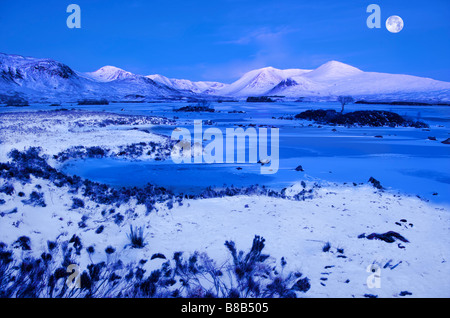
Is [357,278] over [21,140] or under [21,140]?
under

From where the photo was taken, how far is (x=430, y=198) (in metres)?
7.69

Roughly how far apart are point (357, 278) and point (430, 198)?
204 inches

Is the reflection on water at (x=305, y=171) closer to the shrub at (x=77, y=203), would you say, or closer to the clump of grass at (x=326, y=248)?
the shrub at (x=77, y=203)

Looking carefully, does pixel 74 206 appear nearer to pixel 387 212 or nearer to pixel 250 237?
pixel 250 237

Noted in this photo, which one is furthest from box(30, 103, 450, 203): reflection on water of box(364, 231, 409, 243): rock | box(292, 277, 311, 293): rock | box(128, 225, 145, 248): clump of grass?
box(292, 277, 311, 293): rock

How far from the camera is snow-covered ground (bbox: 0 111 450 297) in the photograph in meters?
3.98
